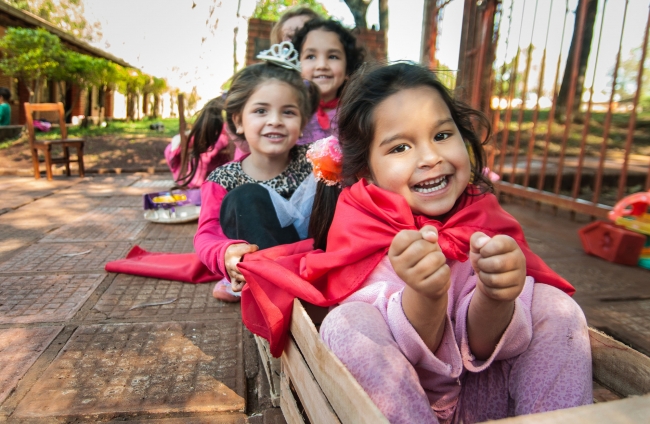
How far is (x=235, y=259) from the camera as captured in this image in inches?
63.9

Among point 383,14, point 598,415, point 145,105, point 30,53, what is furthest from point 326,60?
point 145,105

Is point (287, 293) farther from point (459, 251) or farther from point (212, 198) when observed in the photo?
point (212, 198)

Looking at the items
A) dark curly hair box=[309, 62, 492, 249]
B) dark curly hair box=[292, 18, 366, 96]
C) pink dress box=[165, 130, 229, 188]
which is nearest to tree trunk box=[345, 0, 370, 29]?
pink dress box=[165, 130, 229, 188]

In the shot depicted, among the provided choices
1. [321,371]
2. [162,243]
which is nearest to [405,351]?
[321,371]

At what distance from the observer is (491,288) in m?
0.96

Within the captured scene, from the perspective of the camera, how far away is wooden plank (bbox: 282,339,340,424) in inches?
38.2

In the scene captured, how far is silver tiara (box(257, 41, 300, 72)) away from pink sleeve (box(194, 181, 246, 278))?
71 cm

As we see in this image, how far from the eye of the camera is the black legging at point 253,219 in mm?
1834

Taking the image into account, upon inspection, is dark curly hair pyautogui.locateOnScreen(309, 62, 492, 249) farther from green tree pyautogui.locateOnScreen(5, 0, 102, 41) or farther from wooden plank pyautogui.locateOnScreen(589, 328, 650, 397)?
green tree pyautogui.locateOnScreen(5, 0, 102, 41)

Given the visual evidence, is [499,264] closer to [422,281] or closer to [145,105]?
[422,281]

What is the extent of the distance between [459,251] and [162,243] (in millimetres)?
2634

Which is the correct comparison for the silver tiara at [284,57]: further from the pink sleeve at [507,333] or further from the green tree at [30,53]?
the green tree at [30,53]

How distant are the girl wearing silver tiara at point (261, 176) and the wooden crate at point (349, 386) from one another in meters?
0.55

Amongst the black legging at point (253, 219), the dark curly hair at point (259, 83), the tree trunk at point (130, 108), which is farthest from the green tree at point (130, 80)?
the black legging at point (253, 219)
